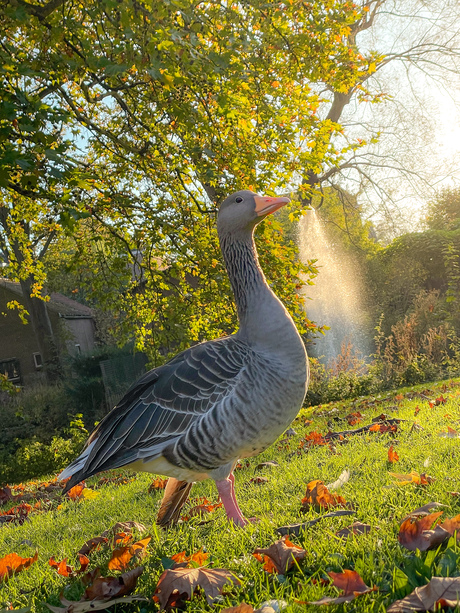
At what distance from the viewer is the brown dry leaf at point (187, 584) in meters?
2.01

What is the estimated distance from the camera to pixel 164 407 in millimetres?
3189

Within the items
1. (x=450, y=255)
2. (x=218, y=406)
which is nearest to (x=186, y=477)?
(x=218, y=406)

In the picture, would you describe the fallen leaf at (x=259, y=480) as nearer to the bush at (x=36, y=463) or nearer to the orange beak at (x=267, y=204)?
the orange beak at (x=267, y=204)

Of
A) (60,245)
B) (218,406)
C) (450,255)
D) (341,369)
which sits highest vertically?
(60,245)

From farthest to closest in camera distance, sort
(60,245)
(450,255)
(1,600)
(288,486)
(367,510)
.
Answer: (60,245) → (450,255) → (288,486) → (367,510) → (1,600)

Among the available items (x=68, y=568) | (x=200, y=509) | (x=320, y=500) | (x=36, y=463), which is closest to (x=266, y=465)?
(x=200, y=509)

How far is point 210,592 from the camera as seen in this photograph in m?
2.00

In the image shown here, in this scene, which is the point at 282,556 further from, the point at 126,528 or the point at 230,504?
the point at 126,528

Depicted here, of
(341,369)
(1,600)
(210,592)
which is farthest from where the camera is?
(341,369)

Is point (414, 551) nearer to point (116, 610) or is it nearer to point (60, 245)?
point (116, 610)

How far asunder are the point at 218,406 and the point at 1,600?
1.48 m

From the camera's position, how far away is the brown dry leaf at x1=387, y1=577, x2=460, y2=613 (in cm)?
156

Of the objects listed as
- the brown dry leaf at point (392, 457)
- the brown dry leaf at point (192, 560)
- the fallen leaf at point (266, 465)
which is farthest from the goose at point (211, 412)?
the fallen leaf at point (266, 465)

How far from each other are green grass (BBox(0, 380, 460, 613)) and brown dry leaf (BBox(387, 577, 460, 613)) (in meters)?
0.08
